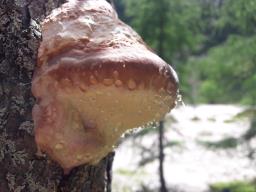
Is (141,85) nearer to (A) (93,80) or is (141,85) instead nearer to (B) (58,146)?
(A) (93,80)

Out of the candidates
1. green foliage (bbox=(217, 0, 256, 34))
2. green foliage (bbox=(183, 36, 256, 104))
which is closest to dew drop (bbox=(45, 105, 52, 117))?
green foliage (bbox=(217, 0, 256, 34))

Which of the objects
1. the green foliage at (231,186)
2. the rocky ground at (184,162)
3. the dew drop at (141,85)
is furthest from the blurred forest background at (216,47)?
the dew drop at (141,85)

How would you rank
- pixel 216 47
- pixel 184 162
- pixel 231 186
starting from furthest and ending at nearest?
pixel 184 162
pixel 231 186
pixel 216 47

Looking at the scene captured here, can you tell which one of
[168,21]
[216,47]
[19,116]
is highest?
[19,116]

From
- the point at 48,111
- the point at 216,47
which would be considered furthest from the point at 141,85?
the point at 216,47

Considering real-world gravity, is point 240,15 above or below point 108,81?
below

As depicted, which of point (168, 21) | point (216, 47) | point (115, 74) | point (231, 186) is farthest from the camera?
point (231, 186)

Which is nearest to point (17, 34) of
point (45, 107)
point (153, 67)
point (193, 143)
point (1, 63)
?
point (1, 63)
